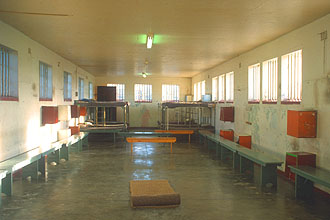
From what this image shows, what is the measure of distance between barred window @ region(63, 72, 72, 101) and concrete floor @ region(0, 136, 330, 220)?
3858 millimetres

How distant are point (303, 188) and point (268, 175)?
2.45 ft

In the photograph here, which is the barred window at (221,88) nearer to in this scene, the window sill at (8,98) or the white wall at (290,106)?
the white wall at (290,106)

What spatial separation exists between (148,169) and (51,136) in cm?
362

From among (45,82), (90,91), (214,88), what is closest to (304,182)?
(45,82)

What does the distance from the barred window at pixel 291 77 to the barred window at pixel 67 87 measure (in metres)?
7.78

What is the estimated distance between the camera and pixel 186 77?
18.9 metres

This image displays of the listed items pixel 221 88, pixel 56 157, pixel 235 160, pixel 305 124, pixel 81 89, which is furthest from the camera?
pixel 81 89

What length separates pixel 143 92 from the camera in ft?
61.6

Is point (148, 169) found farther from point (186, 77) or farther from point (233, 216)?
point (186, 77)

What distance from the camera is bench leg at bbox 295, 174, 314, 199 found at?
5.13 meters

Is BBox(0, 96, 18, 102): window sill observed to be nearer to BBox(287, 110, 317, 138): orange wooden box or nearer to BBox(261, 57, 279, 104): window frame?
BBox(287, 110, 317, 138): orange wooden box

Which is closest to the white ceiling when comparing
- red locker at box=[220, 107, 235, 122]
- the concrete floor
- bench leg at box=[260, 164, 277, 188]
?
red locker at box=[220, 107, 235, 122]

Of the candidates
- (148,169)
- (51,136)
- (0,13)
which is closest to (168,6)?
(0,13)

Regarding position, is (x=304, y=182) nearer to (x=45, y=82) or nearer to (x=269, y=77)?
(x=269, y=77)
